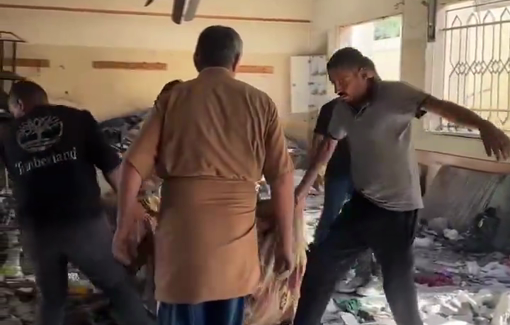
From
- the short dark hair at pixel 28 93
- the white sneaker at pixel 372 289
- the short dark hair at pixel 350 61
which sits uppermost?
the short dark hair at pixel 350 61

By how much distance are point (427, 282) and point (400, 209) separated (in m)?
1.82

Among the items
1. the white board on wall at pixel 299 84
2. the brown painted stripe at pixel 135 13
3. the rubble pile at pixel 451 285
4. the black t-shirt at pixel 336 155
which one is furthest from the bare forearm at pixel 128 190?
the white board on wall at pixel 299 84

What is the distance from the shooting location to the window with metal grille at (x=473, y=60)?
231 inches

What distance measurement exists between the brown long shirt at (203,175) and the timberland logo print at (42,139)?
3.13 ft

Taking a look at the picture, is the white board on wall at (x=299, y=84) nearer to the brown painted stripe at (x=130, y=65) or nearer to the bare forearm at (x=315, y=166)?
the brown painted stripe at (x=130, y=65)

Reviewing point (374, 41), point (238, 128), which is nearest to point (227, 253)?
point (238, 128)

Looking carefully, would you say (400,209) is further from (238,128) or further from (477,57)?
(477,57)

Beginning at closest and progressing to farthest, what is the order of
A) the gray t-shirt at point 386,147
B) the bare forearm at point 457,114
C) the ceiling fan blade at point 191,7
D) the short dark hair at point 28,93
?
1. the bare forearm at point 457,114
2. the gray t-shirt at point 386,147
3. the short dark hair at point 28,93
4. the ceiling fan blade at point 191,7

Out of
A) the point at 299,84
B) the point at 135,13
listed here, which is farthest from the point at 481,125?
the point at 135,13

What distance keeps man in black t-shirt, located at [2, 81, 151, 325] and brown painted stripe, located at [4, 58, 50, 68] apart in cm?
580

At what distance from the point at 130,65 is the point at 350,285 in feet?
17.8

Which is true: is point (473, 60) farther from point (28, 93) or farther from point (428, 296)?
point (28, 93)

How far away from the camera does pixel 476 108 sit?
6.18 m

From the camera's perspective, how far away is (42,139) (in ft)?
9.96
